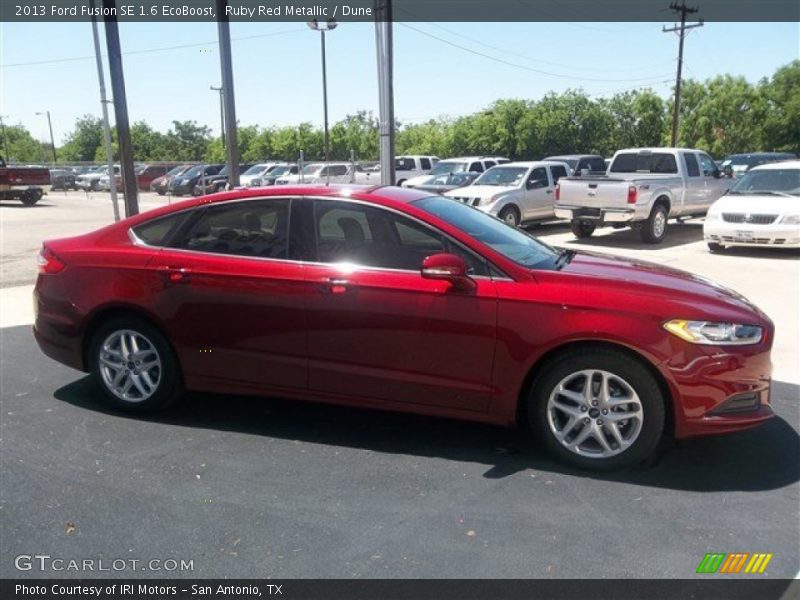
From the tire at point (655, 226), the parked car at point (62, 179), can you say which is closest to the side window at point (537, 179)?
the tire at point (655, 226)

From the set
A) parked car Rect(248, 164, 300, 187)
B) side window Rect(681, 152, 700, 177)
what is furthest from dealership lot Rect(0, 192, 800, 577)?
parked car Rect(248, 164, 300, 187)

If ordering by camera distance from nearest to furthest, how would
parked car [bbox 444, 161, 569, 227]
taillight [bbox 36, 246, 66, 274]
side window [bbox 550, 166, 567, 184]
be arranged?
taillight [bbox 36, 246, 66, 274], parked car [bbox 444, 161, 569, 227], side window [bbox 550, 166, 567, 184]

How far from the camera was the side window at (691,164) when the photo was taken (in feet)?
49.1

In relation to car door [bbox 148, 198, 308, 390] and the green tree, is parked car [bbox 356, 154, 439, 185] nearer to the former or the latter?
car door [bbox 148, 198, 308, 390]

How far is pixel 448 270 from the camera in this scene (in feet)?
11.9

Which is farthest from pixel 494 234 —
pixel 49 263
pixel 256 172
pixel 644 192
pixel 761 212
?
pixel 256 172

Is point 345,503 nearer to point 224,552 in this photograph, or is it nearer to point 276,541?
point 276,541

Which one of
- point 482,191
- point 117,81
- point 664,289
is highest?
point 117,81

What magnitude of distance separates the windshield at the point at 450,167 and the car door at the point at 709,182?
26.5 feet

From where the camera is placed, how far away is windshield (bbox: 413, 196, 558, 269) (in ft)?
13.1

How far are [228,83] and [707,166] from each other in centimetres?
1097

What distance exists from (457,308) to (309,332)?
0.93 m
